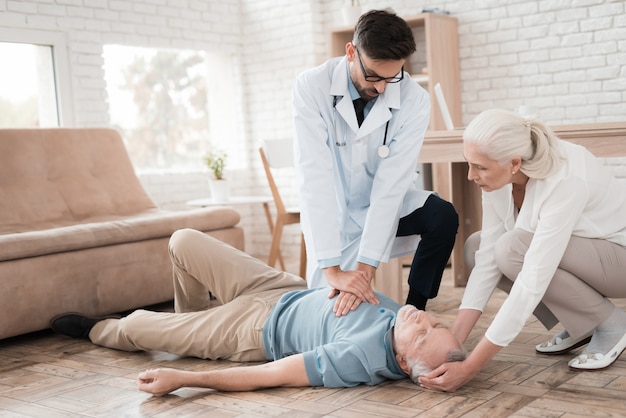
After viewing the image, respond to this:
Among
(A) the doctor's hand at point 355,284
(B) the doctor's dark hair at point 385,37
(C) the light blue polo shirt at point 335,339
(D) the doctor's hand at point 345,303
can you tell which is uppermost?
(B) the doctor's dark hair at point 385,37

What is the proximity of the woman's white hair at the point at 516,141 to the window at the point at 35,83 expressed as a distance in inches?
142

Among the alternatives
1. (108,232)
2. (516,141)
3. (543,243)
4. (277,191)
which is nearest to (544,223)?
(543,243)

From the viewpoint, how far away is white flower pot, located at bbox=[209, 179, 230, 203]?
4.86m

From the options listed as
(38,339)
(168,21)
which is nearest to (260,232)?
(168,21)

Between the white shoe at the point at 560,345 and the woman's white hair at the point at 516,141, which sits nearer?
the woman's white hair at the point at 516,141

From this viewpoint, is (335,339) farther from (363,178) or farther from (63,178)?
(63,178)

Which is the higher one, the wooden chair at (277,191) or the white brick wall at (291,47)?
the white brick wall at (291,47)

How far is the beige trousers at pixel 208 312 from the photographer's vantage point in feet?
8.41

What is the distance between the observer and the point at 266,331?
2502 millimetres

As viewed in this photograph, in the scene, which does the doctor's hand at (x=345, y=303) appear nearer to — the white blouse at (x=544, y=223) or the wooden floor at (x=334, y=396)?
the wooden floor at (x=334, y=396)

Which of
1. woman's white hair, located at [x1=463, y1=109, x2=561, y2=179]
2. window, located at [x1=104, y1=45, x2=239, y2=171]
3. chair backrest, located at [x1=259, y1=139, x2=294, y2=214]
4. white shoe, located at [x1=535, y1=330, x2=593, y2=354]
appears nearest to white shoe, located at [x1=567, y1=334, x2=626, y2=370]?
white shoe, located at [x1=535, y1=330, x2=593, y2=354]

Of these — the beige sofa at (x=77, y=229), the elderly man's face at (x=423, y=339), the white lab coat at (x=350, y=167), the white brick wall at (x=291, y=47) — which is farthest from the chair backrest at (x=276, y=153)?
the elderly man's face at (x=423, y=339)

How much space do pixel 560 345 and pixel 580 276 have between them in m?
0.35

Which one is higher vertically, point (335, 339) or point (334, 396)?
point (335, 339)
